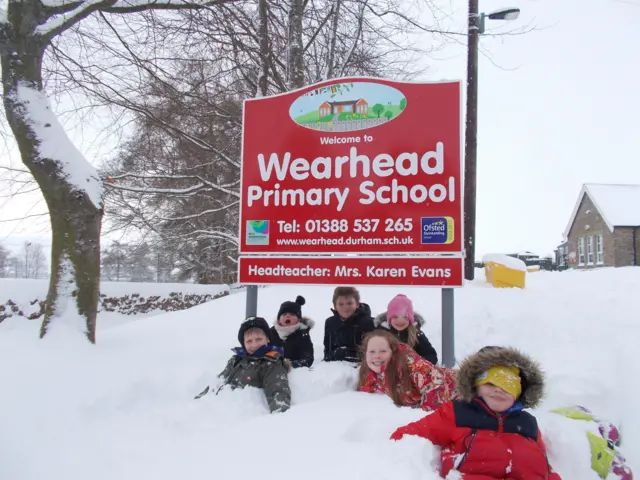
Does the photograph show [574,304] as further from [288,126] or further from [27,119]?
[27,119]

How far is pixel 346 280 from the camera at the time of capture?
4422mm

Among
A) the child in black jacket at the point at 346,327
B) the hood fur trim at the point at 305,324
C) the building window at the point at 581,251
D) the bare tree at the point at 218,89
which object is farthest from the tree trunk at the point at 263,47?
the building window at the point at 581,251

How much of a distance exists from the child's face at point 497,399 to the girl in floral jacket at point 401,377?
842 mm

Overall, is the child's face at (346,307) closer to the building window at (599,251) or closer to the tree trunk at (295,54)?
the tree trunk at (295,54)

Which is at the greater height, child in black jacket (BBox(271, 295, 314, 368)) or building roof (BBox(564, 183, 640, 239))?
building roof (BBox(564, 183, 640, 239))

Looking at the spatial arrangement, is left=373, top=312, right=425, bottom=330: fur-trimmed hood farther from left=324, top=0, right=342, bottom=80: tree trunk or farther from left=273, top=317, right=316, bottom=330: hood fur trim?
left=324, top=0, right=342, bottom=80: tree trunk

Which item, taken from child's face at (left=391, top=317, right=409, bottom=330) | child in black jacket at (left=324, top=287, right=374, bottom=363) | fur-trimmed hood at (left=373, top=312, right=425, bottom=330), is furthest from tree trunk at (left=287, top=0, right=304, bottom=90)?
child's face at (left=391, top=317, right=409, bottom=330)

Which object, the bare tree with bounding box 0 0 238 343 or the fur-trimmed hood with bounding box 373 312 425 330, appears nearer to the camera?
the fur-trimmed hood with bounding box 373 312 425 330

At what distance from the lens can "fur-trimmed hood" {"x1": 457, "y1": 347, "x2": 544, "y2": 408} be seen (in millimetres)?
2523

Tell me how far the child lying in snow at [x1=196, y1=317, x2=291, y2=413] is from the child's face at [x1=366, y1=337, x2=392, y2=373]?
2.26 feet

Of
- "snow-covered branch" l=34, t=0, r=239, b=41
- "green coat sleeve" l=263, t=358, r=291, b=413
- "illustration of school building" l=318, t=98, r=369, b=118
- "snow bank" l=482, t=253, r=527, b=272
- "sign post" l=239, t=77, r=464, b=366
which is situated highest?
"snow-covered branch" l=34, t=0, r=239, b=41

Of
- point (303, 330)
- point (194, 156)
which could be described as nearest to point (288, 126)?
point (303, 330)

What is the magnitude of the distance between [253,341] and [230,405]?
23.1 inches

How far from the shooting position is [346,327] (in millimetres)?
4539
